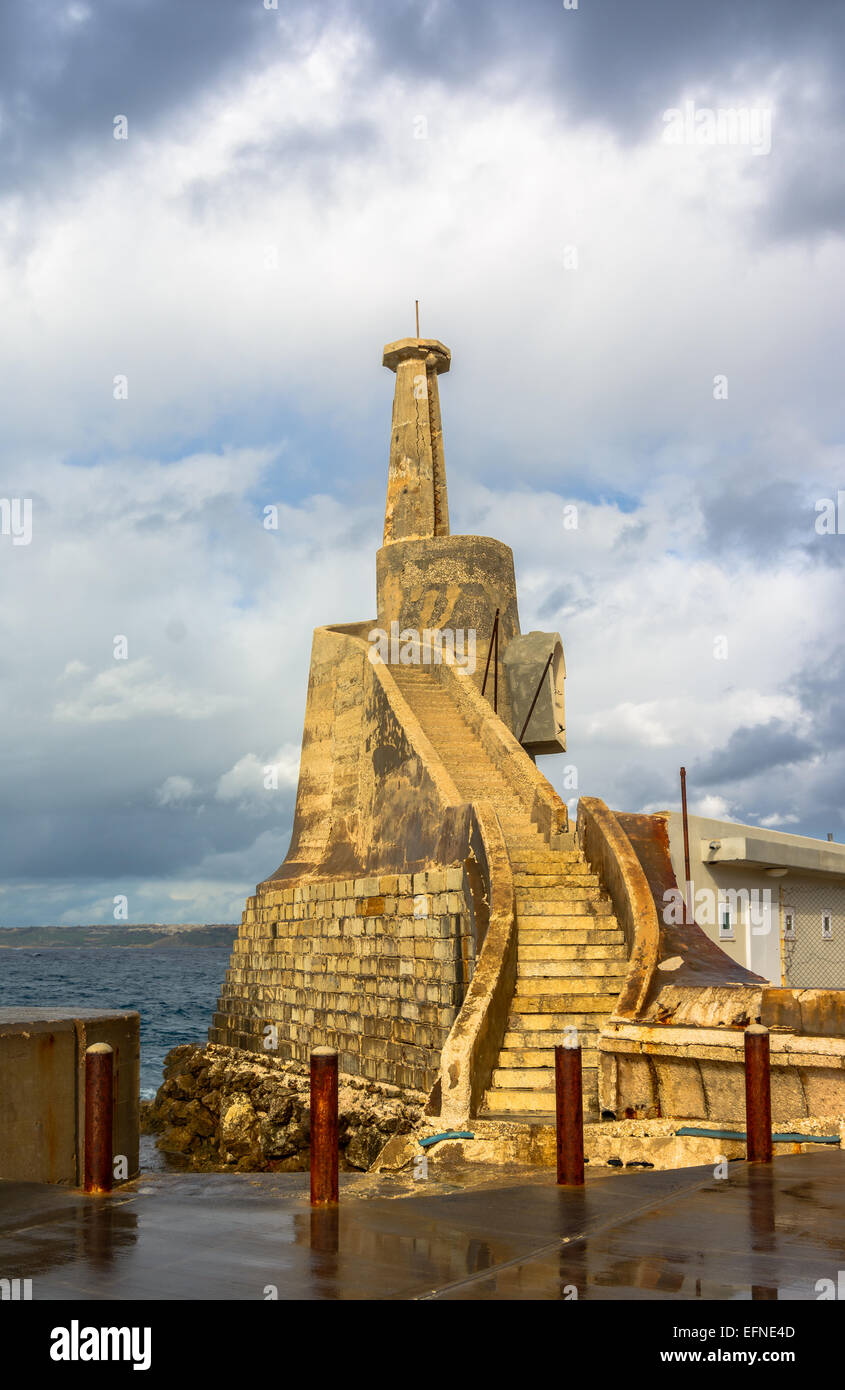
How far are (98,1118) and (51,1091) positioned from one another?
3.76 ft

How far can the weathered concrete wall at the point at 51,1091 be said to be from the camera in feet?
22.9

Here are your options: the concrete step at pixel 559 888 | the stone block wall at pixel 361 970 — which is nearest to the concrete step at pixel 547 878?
the concrete step at pixel 559 888

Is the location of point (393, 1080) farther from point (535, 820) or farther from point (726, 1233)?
point (726, 1233)

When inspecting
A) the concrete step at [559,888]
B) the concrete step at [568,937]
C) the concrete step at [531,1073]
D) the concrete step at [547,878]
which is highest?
the concrete step at [547,878]

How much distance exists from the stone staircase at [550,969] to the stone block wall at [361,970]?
0.77m

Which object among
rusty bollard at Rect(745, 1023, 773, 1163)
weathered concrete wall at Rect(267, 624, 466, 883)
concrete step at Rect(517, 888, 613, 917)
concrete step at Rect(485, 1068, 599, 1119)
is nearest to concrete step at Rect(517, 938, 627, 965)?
concrete step at Rect(517, 888, 613, 917)

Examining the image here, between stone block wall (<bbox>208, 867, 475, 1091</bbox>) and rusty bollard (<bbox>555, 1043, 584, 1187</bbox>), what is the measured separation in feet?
17.0

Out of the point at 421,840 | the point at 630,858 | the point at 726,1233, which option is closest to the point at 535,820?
the point at 421,840

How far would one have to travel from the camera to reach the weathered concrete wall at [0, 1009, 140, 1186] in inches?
274

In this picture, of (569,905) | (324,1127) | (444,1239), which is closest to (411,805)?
(569,905)

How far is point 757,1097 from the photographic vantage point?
7.36 meters

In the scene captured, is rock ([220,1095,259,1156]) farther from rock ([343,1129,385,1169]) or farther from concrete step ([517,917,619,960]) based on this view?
concrete step ([517,917,619,960])

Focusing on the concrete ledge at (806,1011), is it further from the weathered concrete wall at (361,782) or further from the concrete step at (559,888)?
the weathered concrete wall at (361,782)

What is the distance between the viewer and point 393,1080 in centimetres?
1327
